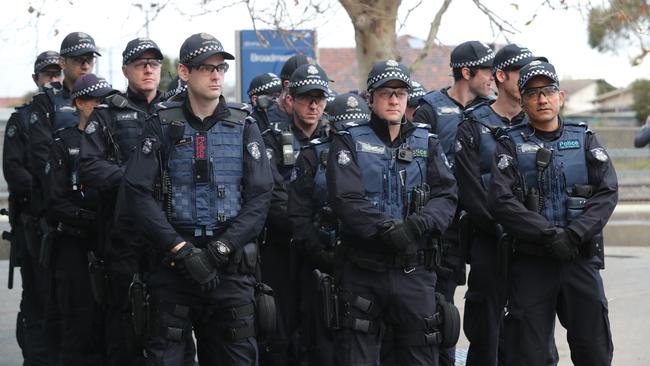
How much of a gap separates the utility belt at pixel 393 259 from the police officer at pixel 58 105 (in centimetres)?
314

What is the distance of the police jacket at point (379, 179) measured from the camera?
254 inches

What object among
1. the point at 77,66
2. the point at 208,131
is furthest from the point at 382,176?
the point at 77,66

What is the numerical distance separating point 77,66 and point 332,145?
2.92 metres

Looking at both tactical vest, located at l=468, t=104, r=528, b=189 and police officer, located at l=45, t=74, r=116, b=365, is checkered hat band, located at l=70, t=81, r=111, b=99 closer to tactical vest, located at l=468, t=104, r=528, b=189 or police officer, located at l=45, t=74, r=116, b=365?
police officer, located at l=45, t=74, r=116, b=365

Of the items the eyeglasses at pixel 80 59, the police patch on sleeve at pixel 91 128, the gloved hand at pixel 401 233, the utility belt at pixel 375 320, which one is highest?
the eyeglasses at pixel 80 59

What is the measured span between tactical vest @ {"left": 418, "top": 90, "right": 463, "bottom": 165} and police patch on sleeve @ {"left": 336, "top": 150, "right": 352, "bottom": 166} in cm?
156

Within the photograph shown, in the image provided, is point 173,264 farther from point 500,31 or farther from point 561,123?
point 500,31

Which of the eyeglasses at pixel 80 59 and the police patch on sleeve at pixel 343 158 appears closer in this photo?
the police patch on sleeve at pixel 343 158

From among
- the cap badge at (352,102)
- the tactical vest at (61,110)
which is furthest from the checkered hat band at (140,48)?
the tactical vest at (61,110)

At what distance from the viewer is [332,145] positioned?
671cm

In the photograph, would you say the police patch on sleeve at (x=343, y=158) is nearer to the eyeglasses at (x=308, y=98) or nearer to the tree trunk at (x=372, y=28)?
the eyeglasses at (x=308, y=98)

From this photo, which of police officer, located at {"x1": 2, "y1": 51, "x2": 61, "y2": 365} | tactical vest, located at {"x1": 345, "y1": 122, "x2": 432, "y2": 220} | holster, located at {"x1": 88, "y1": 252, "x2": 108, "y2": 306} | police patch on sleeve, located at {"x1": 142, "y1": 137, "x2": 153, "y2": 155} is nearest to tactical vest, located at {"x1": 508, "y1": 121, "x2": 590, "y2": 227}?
tactical vest, located at {"x1": 345, "y1": 122, "x2": 432, "y2": 220}

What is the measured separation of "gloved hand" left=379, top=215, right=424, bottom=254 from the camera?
6.29m

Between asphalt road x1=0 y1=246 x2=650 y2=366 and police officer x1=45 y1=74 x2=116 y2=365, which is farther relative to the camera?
asphalt road x1=0 y1=246 x2=650 y2=366
